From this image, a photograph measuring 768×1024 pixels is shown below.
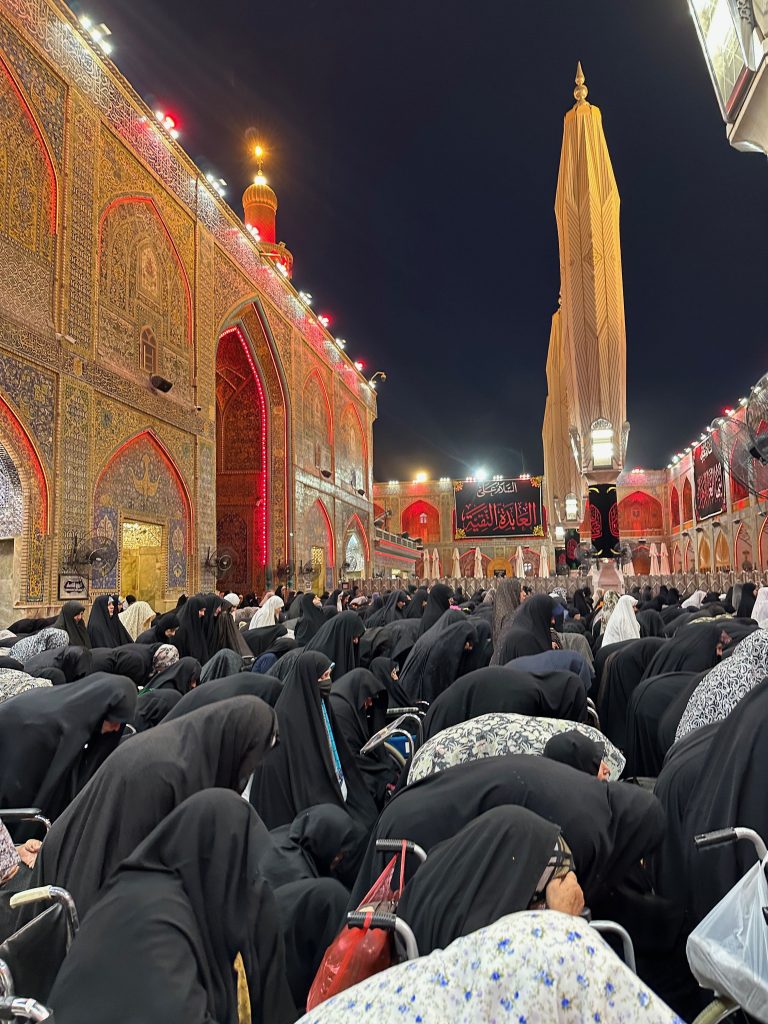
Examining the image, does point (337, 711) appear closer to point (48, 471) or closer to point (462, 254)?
point (48, 471)

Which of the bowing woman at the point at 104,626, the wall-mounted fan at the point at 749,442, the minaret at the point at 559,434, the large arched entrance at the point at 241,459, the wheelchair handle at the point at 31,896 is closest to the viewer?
the wheelchair handle at the point at 31,896

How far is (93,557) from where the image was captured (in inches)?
287

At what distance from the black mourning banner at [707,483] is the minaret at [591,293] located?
1082 centimetres

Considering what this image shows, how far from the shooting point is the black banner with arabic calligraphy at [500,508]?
26844 mm

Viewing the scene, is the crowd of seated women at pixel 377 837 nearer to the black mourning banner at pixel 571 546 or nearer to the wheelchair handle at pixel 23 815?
the wheelchair handle at pixel 23 815

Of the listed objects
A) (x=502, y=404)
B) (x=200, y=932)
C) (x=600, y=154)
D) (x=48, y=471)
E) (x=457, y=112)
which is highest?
(x=457, y=112)

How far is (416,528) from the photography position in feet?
94.2

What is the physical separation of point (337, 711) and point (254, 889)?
145cm

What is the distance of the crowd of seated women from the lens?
0.61m

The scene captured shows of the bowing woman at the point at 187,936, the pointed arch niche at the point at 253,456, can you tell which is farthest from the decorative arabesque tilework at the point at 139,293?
the bowing woman at the point at 187,936

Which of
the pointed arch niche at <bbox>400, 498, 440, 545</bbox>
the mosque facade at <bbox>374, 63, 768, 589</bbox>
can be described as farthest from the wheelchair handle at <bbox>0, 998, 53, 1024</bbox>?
the pointed arch niche at <bbox>400, 498, 440, 545</bbox>

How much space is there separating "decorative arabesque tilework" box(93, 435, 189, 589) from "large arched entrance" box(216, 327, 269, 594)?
390cm

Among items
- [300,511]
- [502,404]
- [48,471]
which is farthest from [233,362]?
[502,404]

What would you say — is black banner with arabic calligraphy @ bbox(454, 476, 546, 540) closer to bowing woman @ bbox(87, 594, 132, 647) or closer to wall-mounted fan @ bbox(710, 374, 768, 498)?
wall-mounted fan @ bbox(710, 374, 768, 498)
